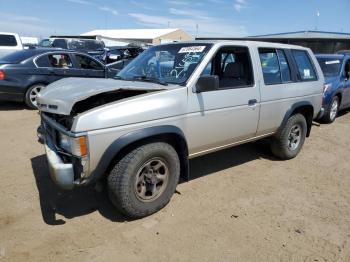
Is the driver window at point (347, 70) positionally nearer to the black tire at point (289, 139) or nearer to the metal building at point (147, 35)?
the black tire at point (289, 139)

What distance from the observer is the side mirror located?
382 cm

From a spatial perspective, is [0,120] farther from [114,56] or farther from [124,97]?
[114,56]

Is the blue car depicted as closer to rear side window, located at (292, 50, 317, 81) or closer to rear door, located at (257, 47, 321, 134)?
rear side window, located at (292, 50, 317, 81)

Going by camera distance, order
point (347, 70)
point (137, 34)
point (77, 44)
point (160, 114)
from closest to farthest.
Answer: point (160, 114)
point (347, 70)
point (77, 44)
point (137, 34)

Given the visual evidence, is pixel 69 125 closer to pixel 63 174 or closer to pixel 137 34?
pixel 63 174

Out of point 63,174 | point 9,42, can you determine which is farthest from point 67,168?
point 9,42

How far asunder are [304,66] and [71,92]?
13.0ft

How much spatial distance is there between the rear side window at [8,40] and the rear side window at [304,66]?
12.9 m

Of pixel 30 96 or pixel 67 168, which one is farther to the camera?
pixel 30 96

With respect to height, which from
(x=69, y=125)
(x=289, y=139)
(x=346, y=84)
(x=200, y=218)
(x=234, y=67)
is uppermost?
(x=234, y=67)

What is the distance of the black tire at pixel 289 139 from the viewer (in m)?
5.46

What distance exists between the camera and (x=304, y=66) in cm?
575

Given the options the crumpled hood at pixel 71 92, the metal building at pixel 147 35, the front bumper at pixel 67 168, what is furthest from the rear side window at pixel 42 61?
the metal building at pixel 147 35

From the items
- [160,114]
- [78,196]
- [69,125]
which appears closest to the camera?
[69,125]
